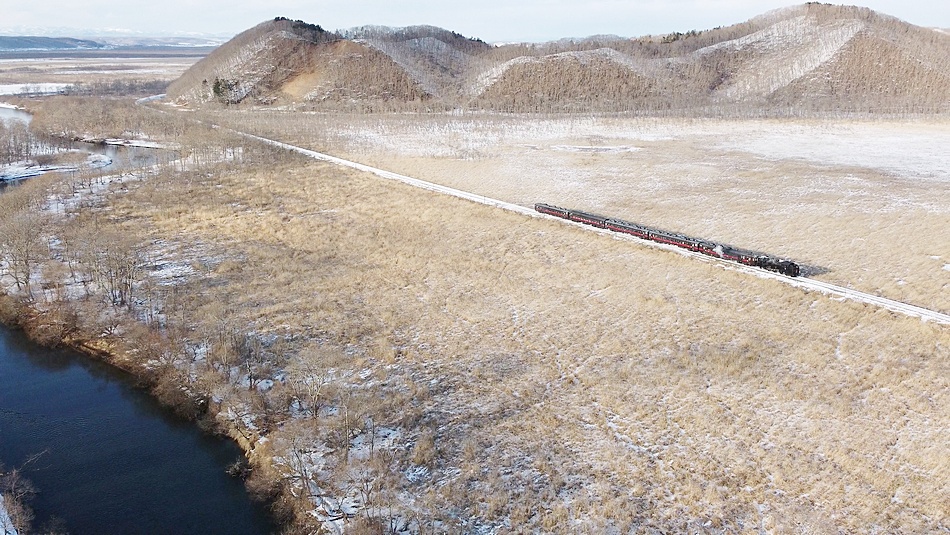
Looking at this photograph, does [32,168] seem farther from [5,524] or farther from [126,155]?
[5,524]

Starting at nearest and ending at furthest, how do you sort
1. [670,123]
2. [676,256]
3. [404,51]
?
[676,256]
[670,123]
[404,51]

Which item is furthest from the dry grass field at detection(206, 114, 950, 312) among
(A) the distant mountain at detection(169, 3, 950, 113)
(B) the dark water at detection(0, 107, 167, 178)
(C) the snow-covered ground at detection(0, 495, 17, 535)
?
(C) the snow-covered ground at detection(0, 495, 17, 535)

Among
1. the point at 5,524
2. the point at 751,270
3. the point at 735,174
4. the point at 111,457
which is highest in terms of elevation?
the point at 735,174

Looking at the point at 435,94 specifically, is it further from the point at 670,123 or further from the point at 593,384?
the point at 593,384

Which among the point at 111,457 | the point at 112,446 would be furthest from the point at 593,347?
the point at 112,446

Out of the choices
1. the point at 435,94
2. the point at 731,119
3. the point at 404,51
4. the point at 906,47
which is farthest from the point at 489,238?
the point at 906,47

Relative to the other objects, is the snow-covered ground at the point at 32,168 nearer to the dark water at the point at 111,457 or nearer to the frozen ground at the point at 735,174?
the frozen ground at the point at 735,174

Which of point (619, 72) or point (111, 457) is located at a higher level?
point (619, 72)
